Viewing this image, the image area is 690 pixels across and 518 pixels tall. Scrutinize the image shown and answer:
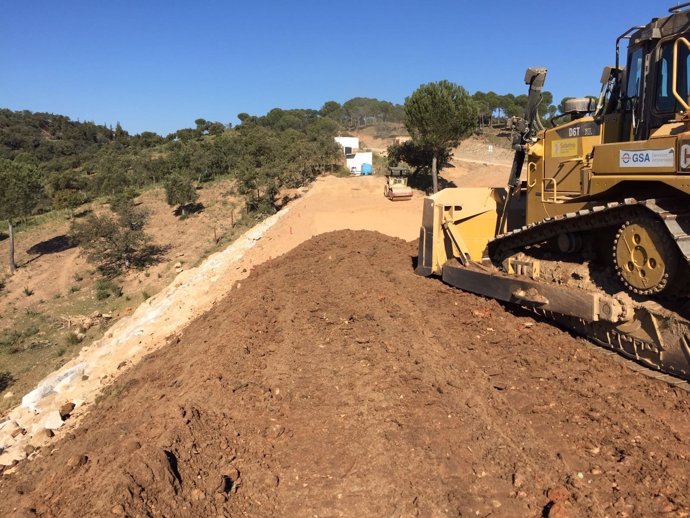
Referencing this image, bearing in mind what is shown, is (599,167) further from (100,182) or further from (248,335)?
(100,182)

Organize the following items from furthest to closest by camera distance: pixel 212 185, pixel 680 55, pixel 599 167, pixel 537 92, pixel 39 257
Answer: pixel 212 185
pixel 39 257
pixel 537 92
pixel 599 167
pixel 680 55

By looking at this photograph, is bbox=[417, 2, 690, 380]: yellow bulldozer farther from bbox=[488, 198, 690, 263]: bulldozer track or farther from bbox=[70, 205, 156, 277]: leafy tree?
bbox=[70, 205, 156, 277]: leafy tree

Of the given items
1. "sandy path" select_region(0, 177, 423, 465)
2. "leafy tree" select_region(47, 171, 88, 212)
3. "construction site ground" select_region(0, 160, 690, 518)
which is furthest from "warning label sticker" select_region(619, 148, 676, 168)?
"leafy tree" select_region(47, 171, 88, 212)

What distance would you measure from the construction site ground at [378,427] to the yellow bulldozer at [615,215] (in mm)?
426

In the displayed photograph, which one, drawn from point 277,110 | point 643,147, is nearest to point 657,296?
point 643,147

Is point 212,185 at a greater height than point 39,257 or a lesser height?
greater

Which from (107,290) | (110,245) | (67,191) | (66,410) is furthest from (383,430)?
(67,191)

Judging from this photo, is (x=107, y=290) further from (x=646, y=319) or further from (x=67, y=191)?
(x=67, y=191)

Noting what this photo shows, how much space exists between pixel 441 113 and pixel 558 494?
28414 millimetres

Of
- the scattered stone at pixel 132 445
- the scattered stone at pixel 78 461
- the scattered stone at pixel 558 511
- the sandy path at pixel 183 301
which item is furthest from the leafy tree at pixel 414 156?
the scattered stone at pixel 558 511

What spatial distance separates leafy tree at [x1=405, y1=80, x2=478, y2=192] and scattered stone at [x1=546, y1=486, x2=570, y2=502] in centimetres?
2820

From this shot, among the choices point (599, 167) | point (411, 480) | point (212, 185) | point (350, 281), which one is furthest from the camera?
point (212, 185)

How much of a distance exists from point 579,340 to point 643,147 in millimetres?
2439

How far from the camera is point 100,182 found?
48.4m
